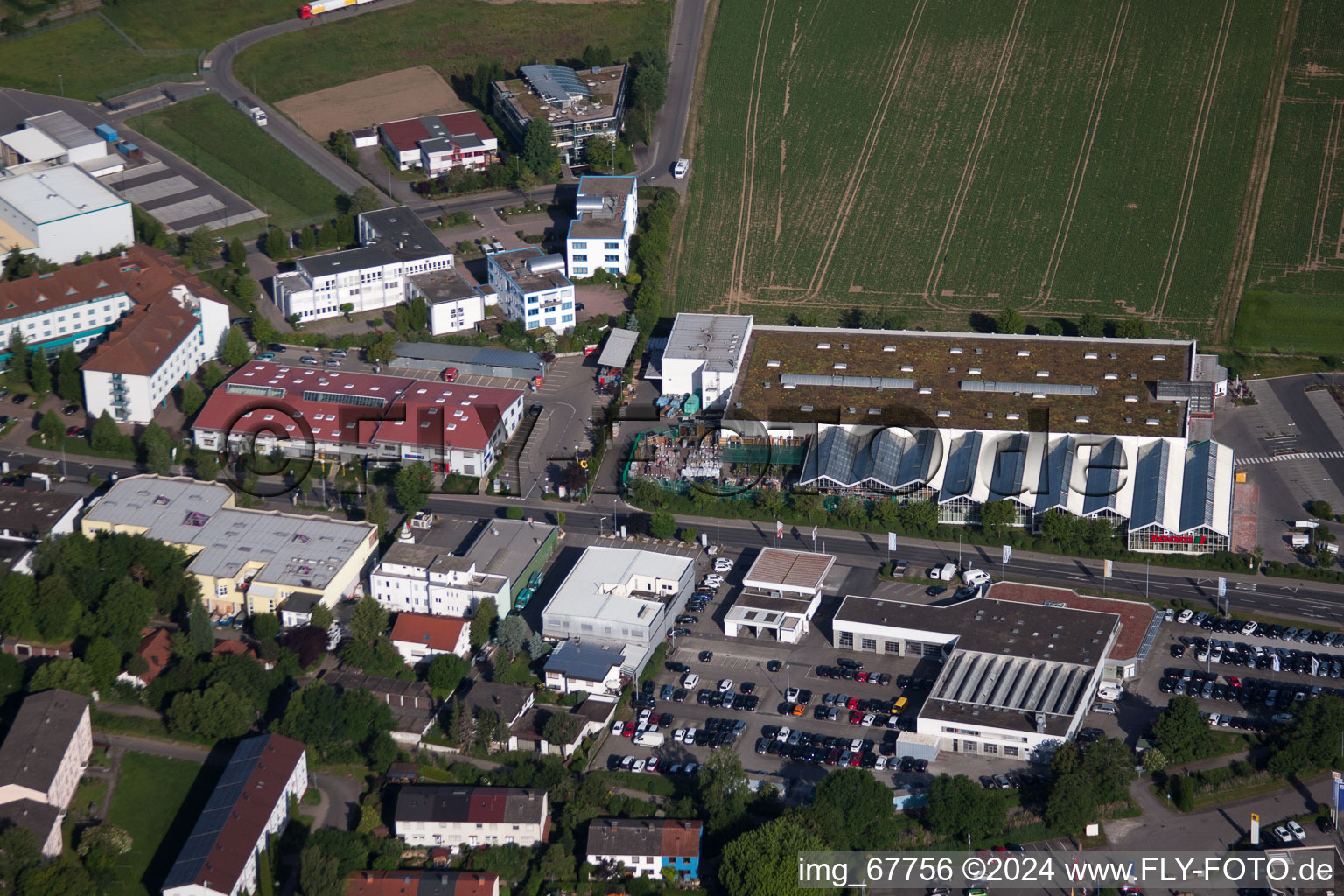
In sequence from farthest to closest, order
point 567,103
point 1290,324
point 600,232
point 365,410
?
1. point 567,103
2. point 600,232
3. point 1290,324
4. point 365,410

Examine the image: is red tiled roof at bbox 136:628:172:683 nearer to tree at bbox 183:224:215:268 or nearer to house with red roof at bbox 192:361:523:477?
house with red roof at bbox 192:361:523:477

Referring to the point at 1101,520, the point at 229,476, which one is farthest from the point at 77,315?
the point at 1101,520

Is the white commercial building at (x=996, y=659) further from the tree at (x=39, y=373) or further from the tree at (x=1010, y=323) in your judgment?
the tree at (x=39, y=373)

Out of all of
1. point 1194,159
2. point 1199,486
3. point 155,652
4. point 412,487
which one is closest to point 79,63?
point 412,487

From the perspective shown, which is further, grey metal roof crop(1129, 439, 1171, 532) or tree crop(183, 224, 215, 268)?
tree crop(183, 224, 215, 268)

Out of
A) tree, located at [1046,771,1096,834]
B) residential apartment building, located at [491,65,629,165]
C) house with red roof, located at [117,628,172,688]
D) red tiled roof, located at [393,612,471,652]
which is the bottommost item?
house with red roof, located at [117,628,172,688]

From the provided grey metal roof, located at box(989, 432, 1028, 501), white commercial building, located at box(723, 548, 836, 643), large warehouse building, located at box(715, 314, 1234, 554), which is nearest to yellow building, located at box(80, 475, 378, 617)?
white commercial building, located at box(723, 548, 836, 643)

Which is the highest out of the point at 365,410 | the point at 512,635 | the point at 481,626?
the point at 365,410

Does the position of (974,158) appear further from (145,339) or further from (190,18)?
(190,18)

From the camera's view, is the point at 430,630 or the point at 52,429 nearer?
the point at 430,630
